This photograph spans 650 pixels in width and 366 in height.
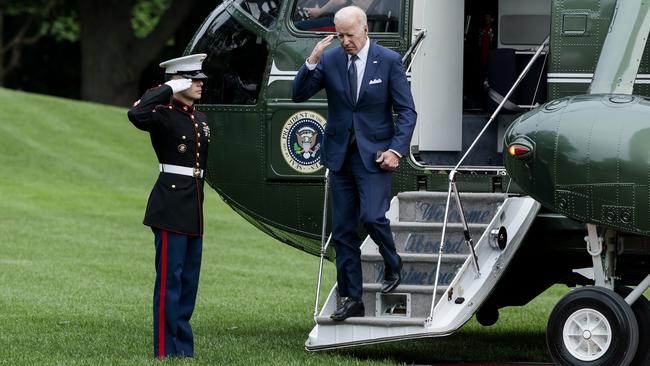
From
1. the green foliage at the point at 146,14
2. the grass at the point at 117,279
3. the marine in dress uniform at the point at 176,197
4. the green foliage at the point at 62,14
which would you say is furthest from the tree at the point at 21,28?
the marine in dress uniform at the point at 176,197

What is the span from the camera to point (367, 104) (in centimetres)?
877

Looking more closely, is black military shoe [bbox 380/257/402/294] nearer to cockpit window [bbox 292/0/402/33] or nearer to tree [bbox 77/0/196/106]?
cockpit window [bbox 292/0/402/33]

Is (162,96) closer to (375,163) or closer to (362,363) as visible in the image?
(375,163)

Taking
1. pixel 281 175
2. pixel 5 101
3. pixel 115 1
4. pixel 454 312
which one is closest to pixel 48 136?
pixel 5 101

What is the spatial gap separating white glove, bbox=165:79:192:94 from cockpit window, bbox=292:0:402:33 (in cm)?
156

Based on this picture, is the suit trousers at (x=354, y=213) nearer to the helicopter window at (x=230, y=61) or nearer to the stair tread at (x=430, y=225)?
the stair tread at (x=430, y=225)

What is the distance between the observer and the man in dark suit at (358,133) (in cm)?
862

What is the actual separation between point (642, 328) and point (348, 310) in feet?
5.69

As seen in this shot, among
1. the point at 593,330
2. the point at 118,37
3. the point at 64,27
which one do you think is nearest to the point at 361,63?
the point at 593,330

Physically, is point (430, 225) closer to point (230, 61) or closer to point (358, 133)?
point (358, 133)

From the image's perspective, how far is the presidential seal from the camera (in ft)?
32.5

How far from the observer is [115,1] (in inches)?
1378

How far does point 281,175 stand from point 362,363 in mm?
1947

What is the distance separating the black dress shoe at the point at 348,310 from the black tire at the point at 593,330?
3.91 feet
